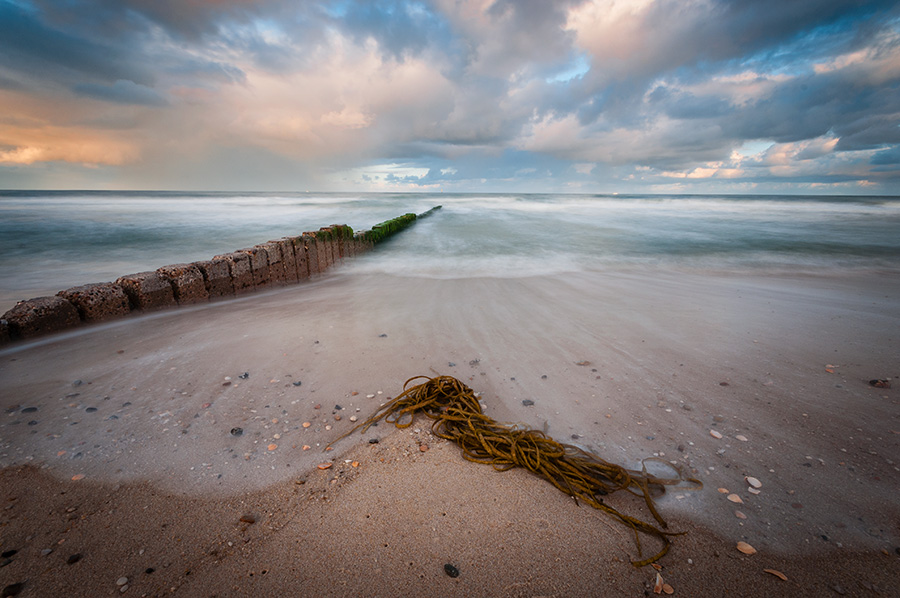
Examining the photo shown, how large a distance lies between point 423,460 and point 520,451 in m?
0.66

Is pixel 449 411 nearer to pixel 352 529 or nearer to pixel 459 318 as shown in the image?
pixel 352 529

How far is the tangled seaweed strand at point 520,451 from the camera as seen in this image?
215 cm

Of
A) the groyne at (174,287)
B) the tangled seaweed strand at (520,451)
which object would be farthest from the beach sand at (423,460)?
the groyne at (174,287)

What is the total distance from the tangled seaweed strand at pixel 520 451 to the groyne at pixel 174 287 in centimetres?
433

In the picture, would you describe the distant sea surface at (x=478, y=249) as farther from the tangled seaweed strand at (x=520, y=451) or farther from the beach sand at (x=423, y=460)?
the tangled seaweed strand at (x=520, y=451)

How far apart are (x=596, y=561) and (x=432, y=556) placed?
2.69ft

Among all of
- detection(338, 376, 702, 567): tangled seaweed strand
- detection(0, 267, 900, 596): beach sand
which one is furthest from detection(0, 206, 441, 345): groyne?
detection(338, 376, 702, 567): tangled seaweed strand

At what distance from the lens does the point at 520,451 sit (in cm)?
246

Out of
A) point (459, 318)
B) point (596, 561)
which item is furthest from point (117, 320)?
point (596, 561)

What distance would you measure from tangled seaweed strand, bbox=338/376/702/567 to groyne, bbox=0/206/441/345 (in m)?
4.33

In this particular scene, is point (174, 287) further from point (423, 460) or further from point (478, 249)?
point (478, 249)

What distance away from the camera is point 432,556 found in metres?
1.82

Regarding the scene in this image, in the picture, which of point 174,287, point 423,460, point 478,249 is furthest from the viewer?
point 478,249

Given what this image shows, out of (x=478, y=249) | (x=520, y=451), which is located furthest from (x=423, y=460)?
(x=478, y=249)
